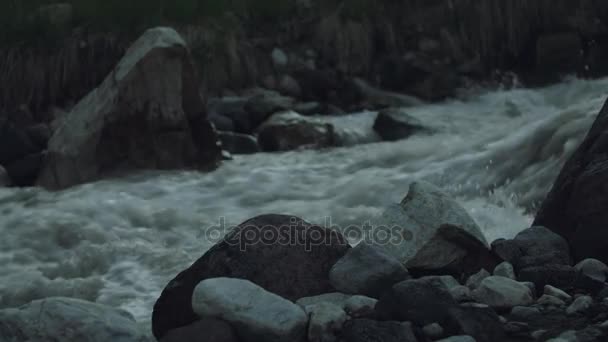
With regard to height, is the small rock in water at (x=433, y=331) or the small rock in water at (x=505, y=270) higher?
the small rock in water at (x=433, y=331)

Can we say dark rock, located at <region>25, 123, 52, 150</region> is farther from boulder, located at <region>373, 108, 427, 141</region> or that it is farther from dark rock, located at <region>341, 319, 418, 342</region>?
dark rock, located at <region>341, 319, 418, 342</region>

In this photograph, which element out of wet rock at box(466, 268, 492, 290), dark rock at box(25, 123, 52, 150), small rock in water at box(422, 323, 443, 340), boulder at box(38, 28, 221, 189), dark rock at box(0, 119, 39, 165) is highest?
small rock in water at box(422, 323, 443, 340)

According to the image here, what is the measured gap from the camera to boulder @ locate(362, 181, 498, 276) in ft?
12.8

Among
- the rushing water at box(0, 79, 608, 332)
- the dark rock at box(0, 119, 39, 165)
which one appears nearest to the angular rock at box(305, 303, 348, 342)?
the rushing water at box(0, 79, 608, 332)

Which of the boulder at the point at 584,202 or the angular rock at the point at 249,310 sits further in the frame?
the boulder at the point at 584,202

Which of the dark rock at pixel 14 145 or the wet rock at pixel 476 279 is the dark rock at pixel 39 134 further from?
the wet rock at pixel 476 279

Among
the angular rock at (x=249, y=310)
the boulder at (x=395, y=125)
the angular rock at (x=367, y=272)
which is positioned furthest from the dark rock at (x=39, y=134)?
the angular rock at (x=249, y=310)

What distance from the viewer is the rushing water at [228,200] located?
5434 millimetres

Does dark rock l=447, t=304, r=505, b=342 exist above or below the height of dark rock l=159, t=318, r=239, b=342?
above

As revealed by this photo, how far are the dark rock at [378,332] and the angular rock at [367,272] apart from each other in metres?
0.37

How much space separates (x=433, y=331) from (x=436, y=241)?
837 mm

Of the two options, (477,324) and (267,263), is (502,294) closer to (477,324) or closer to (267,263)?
(477,324)

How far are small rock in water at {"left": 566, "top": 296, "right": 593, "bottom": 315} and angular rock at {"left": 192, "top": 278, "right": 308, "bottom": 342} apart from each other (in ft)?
2.93

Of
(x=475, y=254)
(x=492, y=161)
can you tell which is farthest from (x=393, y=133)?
(x=475, y=254)
